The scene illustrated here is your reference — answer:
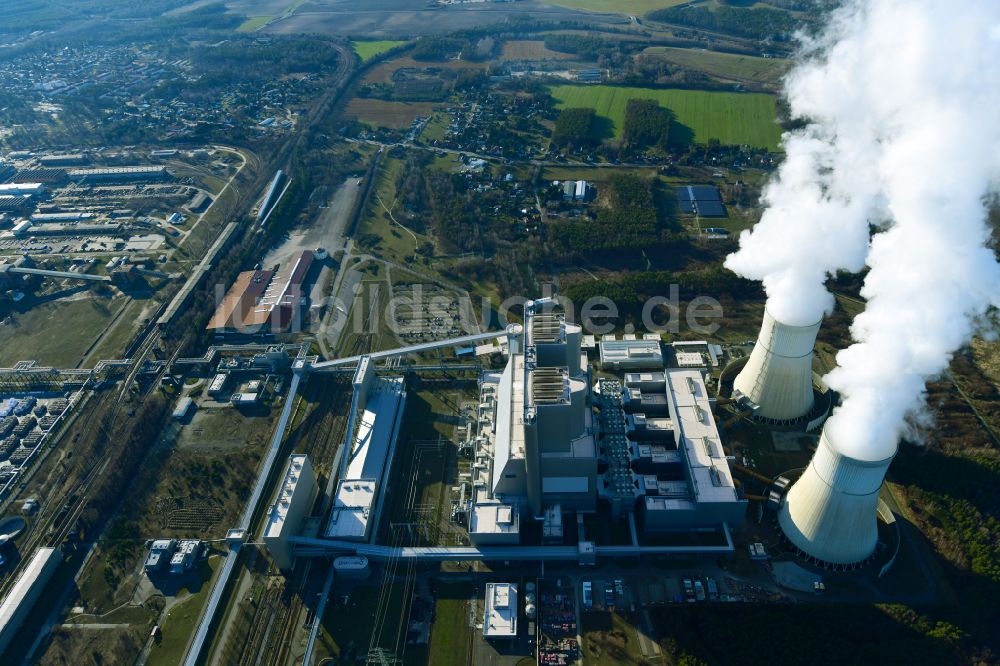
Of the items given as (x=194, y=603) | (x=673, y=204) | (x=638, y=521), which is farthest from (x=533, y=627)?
(x=673, y=204)

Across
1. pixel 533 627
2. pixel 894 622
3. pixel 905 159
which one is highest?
pixel 905 159

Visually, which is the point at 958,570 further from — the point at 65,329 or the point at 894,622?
the point at 65,329

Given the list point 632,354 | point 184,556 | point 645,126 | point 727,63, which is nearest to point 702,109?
point 645,126

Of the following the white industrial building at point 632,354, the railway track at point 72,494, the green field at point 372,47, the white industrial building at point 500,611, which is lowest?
the railway track at point 72,494

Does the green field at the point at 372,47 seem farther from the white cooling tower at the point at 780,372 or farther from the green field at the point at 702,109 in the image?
the white cooling tower at the point at 780,372

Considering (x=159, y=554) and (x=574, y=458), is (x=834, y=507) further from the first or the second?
(x=159, y=554)

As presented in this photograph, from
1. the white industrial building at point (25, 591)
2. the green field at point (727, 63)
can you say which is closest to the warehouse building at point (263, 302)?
the white industrial building at point (25, 591)
